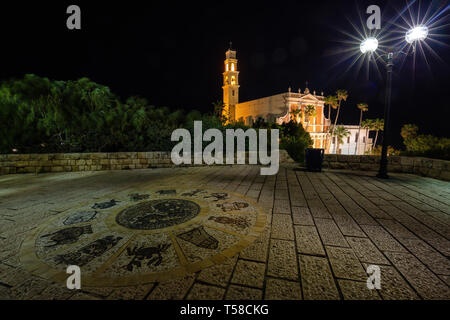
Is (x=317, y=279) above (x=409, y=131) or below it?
below

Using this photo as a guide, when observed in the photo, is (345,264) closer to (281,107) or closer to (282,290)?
(282,290)

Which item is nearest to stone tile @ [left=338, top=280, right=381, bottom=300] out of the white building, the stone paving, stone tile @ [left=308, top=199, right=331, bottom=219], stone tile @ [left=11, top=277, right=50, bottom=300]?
the stone paving

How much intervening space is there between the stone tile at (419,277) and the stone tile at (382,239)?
0.11 meters

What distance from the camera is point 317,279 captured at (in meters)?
1.63

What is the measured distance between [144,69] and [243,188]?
26.1 meters

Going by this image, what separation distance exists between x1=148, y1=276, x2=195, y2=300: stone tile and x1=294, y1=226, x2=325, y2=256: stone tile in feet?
4.19

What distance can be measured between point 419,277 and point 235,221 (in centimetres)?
200

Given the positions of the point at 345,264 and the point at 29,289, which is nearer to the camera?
the point at 29,289

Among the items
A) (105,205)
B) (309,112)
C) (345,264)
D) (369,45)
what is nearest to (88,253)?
(105,205)

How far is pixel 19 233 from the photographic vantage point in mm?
2549

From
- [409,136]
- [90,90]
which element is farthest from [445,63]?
[90,90]

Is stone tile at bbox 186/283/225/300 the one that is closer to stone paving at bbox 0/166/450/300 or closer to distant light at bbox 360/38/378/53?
stone paving at bbox 0/166/450/300

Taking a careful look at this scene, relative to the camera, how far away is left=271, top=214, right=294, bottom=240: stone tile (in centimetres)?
238

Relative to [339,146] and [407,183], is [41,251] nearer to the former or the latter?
[407,183]
